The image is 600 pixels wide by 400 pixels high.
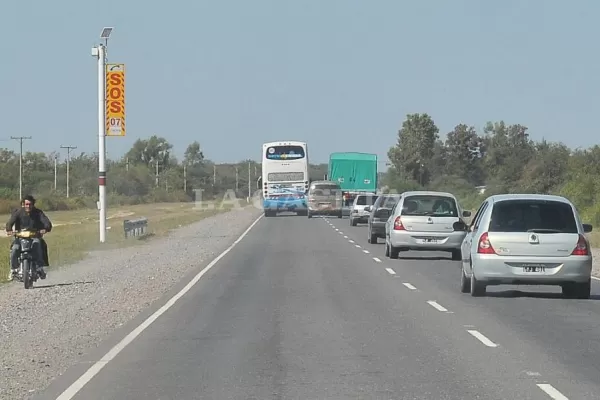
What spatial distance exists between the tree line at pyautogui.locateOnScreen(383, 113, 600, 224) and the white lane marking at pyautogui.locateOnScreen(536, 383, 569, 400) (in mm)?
56806

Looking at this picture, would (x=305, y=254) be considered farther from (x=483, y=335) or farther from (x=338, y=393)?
(x=338, y=393)

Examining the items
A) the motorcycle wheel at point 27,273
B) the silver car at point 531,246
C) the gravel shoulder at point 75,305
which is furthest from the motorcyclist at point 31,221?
the silver car at point 531,246

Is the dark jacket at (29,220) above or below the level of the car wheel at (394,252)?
above

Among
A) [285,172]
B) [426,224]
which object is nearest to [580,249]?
[426,224]

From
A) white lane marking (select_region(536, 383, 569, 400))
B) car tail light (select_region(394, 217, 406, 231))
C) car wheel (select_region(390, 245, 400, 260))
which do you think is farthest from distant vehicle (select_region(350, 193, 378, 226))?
white lane marking (select_region(536, 383, 569, 400))

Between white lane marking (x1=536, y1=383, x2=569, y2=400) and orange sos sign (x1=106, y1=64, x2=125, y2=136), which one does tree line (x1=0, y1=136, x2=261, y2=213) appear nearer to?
orange sos sign (x1=106, y1=64, x2=125, y2=136)

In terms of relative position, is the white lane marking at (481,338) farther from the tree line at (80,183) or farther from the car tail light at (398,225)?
the tree line at (80,183)

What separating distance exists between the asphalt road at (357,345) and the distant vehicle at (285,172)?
45.7 metres

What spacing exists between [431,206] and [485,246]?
11.6m

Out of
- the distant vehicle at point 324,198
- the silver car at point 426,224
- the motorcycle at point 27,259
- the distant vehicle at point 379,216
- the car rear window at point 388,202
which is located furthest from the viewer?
the distant vehicle at point 324,198

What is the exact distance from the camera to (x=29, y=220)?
2225 cm

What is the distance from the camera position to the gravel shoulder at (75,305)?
12.1 meters

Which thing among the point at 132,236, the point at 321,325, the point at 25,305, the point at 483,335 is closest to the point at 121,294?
the point at 25,305

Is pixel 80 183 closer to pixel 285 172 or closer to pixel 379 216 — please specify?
pixel 285 172
